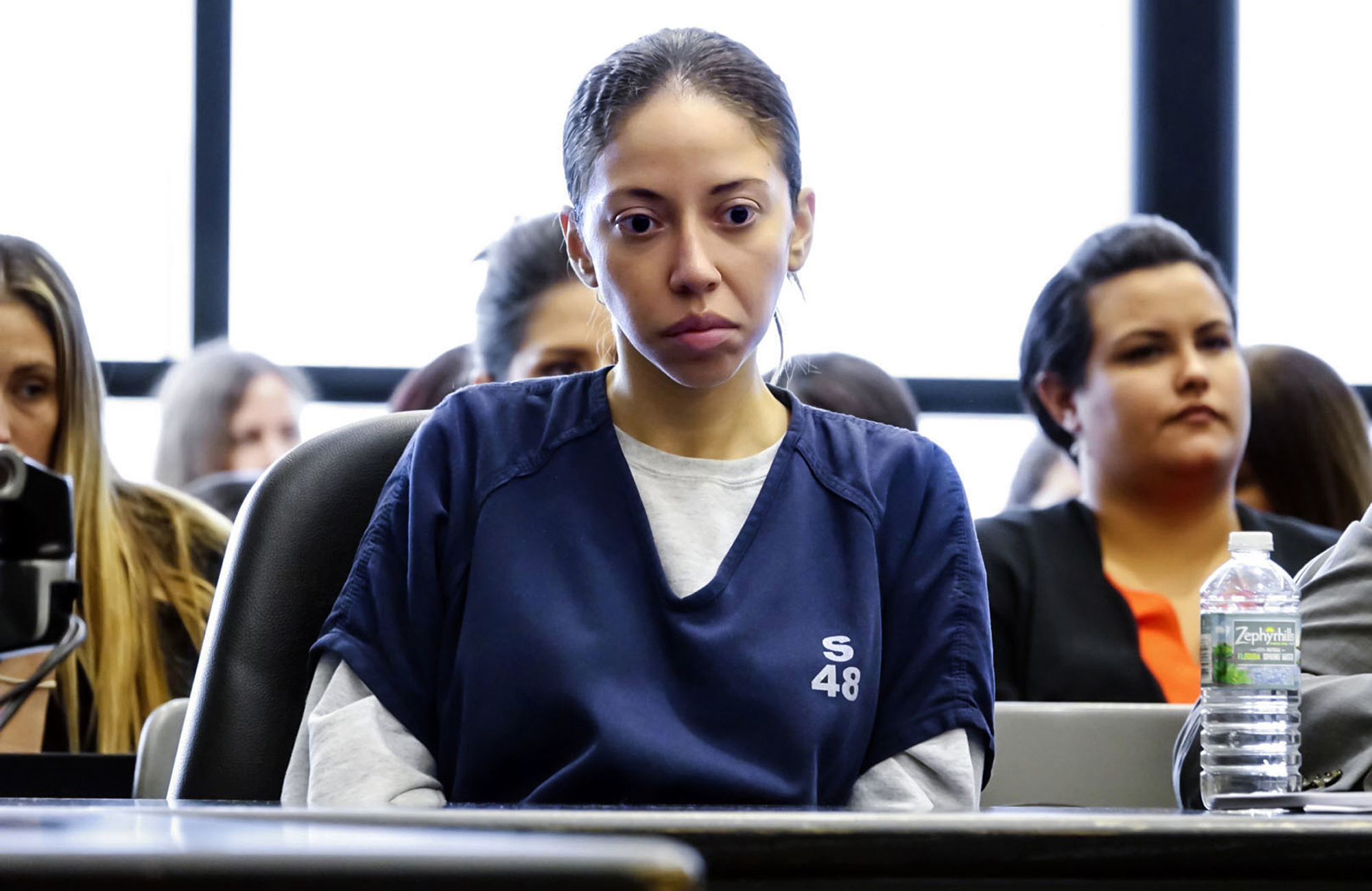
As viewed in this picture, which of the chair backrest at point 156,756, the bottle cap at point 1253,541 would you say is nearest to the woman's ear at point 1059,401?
the bottle cap at point 1253,541

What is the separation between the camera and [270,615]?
1149 millimetres

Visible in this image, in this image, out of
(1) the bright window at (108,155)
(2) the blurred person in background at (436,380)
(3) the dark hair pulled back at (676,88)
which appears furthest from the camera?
(1) the bright window at (108,155)

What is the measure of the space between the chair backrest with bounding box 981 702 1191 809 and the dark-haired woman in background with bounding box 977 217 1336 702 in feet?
1.65

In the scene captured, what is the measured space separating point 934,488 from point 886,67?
10.8 ft

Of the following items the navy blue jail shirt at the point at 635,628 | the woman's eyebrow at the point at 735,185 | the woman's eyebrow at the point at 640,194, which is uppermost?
the woman's eyebrow at the point at 735,185

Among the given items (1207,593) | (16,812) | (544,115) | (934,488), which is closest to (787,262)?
(934,488)

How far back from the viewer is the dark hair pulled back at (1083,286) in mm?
2195

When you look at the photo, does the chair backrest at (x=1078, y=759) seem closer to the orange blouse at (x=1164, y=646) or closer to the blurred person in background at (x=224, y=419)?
the orange blouse at (x=1164, y=646)

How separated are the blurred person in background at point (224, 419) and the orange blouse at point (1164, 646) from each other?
6.17ft

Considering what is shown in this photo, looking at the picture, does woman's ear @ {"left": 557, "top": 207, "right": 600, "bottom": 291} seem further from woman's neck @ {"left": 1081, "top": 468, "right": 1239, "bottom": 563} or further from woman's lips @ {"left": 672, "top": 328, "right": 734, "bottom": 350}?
woman's neck @ {"left": 1081, "top": 468, "right": 1239, "bottom": 563}

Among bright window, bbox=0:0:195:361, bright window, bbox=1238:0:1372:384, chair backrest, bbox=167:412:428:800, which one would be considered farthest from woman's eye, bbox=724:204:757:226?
bright window, bbox=1238:0:1372:384

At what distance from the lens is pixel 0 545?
77 centimetres

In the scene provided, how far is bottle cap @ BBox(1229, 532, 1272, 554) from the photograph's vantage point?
1.30m

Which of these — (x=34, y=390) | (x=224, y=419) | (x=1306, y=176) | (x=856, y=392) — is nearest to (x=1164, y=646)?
(x=856, y=392)
